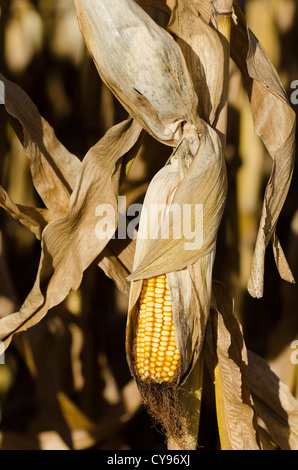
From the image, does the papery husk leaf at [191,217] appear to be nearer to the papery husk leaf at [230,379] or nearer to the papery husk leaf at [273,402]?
the papery husk leaf at [230,379]

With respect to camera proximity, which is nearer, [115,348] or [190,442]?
[190,442]

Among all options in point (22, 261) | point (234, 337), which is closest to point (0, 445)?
point (22, 261)

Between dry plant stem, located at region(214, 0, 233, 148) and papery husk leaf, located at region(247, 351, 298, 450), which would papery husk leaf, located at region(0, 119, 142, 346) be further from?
papery husk leaf, located at region(247, 351, 298, 450)

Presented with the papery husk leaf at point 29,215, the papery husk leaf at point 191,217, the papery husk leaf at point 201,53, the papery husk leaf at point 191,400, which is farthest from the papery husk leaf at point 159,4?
the papery husk leaf at point 191,400

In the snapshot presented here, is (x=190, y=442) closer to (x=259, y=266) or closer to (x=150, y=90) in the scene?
(x=259, y=266)

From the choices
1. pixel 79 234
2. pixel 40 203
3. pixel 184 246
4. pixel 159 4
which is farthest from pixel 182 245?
pixel 40 203

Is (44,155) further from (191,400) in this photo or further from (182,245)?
(191,400)
